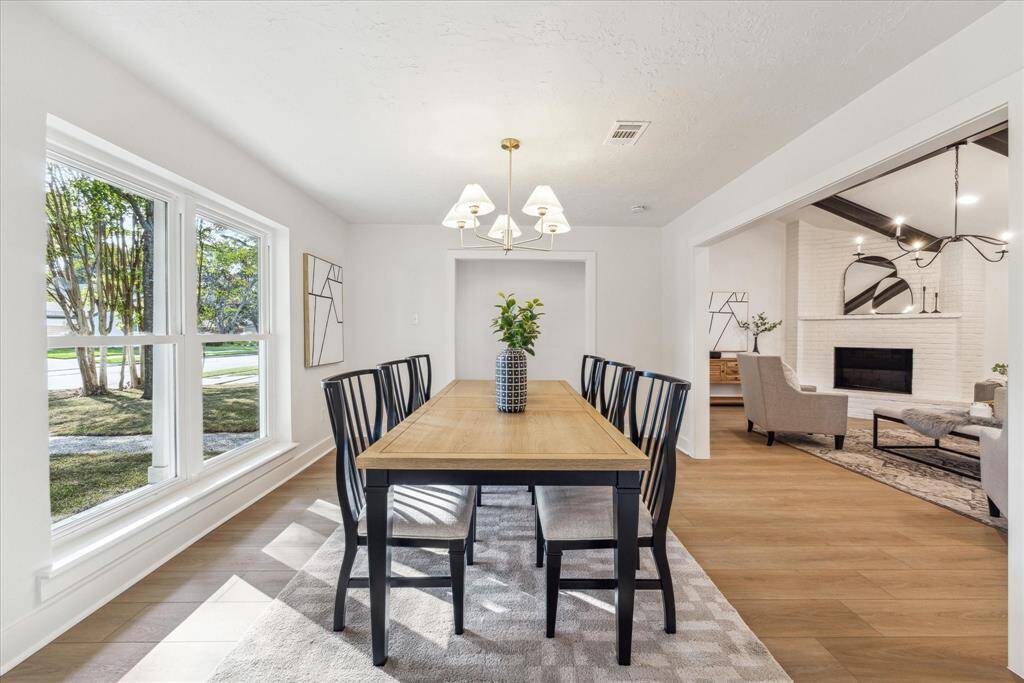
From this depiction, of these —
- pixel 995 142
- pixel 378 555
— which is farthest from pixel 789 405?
pixel 378 555

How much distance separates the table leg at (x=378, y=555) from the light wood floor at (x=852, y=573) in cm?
140

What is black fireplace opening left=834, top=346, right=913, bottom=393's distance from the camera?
242 inches

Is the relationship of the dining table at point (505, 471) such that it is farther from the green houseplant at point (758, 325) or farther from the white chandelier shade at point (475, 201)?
the green houseplant at point (758, 325)

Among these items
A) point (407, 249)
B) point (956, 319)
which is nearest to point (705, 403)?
point (407, 249)

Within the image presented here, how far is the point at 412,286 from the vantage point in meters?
5.01

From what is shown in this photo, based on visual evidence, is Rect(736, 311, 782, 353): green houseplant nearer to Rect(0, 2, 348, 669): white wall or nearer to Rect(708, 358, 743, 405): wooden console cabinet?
Rect(708, 358, 743, 405): wooden console cabinet

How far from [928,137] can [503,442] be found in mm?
2092

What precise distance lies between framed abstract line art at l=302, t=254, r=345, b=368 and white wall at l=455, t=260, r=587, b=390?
1.39 metres

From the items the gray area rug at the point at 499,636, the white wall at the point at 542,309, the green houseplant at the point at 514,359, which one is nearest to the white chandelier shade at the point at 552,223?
the green houseplant at the point at 514,359

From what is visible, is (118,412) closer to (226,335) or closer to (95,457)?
(95,457)

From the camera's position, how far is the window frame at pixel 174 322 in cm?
194

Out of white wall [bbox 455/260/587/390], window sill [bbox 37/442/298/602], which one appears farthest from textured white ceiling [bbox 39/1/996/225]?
white wall [bbox 455/260/587/390]

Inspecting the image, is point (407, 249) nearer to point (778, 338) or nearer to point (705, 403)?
point (705, 403)

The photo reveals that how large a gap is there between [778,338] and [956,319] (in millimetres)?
2003
